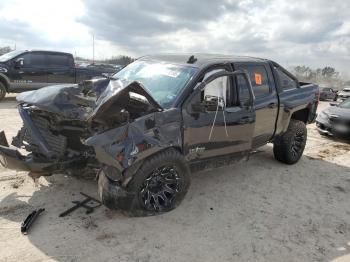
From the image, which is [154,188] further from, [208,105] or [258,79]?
[258,79]

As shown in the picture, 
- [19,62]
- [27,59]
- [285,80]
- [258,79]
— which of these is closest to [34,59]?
[27,59]

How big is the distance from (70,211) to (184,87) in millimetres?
2041

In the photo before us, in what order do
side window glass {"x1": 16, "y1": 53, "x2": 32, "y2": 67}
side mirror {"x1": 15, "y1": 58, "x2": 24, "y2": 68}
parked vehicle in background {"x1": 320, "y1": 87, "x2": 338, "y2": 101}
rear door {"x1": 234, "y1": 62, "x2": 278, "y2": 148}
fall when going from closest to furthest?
rear door {"x1": 234, "y1": 62, "x2": 278, "y2": 148}, side mirror {"x1": 15, "y1": 58, "x2": 24, "y2": 68}, side window glass {"x1": 16, "y1": 53, "x2": 32, "y2": 67}, parked vehicle in background {"x1": 320, "y1": 87, "x2": 338, "y2": 101}

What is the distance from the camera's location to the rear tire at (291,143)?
674 cm

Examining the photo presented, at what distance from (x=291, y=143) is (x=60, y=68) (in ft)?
32.5

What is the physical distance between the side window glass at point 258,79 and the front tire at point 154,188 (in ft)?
6.32

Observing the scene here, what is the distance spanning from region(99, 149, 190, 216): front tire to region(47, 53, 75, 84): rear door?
10.6 meters

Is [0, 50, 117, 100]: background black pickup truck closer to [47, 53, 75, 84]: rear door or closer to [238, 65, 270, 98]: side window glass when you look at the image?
[47, 53, 75, 84]: rear door

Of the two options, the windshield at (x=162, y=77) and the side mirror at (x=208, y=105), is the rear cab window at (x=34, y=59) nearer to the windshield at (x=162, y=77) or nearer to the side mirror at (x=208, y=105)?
the windshield at (x=162, y=77)

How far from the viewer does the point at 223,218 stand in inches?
182

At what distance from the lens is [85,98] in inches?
182

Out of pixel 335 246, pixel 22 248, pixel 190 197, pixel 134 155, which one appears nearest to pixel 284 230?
pixel 335 246

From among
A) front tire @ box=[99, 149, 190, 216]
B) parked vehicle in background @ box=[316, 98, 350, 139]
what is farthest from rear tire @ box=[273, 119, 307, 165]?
parked vehicle in background @ box=[316, 98, 350, 139]

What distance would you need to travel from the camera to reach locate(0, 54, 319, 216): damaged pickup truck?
4.04m
